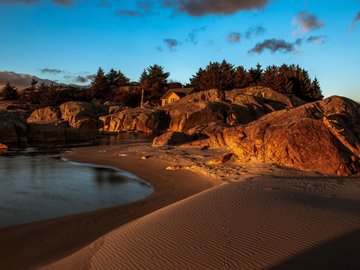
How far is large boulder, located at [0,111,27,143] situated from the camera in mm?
31391

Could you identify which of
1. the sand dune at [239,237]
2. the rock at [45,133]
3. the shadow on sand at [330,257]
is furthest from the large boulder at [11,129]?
the shadow on sand at [330,257]

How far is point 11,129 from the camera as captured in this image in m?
31.7

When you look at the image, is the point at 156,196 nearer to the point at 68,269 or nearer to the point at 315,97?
the point at 68,269

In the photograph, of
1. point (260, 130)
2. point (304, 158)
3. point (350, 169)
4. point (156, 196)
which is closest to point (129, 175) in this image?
point (156, 196)

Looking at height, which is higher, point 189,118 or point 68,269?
point 189,118

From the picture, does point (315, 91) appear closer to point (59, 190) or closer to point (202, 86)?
point (202, 86)

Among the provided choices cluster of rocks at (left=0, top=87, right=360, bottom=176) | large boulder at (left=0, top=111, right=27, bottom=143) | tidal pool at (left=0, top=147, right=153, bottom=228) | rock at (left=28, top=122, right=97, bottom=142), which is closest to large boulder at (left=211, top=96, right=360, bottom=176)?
cluster of rocks at (left=0, top=87, right=360, bottom=176)

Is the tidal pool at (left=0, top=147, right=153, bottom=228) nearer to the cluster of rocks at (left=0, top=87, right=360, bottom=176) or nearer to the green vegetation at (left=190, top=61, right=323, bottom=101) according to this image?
the cluster of rocks at (left=0, top=87, right=360, bottom=176)

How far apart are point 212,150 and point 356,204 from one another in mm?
11893

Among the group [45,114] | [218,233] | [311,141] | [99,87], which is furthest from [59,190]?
[99,87]

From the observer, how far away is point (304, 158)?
1121 centimetres

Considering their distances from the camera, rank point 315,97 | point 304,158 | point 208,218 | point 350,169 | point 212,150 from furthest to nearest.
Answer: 1. point 315,97
2. point 212,150
3. point 304,158
4. point 350,169
5. point 208,218

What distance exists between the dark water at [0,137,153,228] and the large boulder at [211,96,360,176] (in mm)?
4336

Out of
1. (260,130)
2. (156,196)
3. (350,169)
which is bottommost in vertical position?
(156,196)
